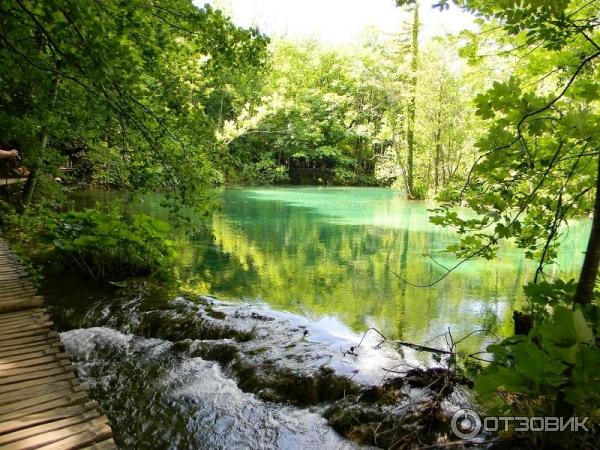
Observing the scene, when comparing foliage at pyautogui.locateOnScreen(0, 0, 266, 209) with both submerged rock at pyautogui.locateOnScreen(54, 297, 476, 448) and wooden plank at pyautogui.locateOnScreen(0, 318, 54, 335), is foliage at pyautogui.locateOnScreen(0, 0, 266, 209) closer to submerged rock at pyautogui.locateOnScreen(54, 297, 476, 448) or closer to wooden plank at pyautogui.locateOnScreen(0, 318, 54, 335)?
wooden plank at pyautogui.locateOnScreen(0, 318, 54, 335)

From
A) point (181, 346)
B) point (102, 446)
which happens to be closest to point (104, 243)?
point (181, 346)

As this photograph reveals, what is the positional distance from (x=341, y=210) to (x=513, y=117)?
1810 cm

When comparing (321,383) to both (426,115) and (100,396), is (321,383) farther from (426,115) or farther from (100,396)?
(426,115)

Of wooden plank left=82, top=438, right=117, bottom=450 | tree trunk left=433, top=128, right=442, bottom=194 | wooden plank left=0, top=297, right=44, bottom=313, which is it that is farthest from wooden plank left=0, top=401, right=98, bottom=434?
tree trunk left=433, top=128, right=442, bottom=194

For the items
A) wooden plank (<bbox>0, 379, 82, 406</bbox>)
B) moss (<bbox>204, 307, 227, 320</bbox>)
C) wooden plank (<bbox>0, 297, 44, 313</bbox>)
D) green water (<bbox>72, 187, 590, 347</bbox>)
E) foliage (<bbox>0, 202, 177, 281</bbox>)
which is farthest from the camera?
foliage (<bbox>0, 202, 177, 281</bbox>)

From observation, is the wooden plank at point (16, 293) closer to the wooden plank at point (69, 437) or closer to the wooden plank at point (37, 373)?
the wooden plank at point (37, 373)

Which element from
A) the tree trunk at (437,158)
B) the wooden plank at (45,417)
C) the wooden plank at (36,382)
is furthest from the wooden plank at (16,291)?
the tree trunk at (437,158)

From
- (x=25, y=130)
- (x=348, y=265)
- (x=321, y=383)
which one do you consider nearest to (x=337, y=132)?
(x=348, y=265)

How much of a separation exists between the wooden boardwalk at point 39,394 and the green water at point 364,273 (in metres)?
2.09

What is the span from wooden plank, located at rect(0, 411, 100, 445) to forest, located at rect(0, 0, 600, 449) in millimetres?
1001

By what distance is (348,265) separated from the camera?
960cm

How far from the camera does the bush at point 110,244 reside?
6.83m

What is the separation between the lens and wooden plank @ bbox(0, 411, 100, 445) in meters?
2.27

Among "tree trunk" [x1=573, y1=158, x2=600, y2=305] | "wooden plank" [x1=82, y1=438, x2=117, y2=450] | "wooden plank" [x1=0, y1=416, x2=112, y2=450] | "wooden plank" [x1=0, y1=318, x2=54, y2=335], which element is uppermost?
"tree trunk" [x1=573, y1=158, x2=600, y2=305]
